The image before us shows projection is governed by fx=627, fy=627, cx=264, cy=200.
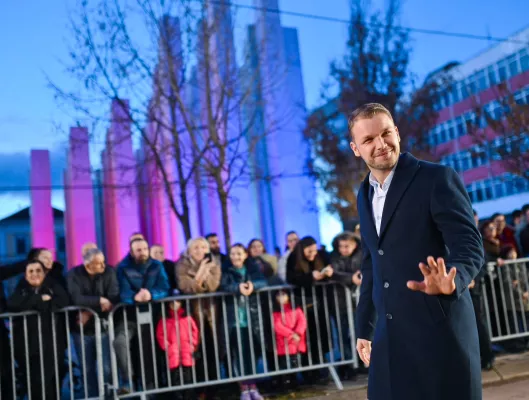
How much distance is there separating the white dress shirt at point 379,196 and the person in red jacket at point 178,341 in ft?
13.7

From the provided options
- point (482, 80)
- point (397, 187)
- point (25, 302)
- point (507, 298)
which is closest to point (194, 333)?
point (25, 302)

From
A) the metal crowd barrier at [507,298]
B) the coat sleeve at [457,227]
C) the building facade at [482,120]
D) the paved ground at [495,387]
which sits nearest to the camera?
the coat sleeve at [457,227]

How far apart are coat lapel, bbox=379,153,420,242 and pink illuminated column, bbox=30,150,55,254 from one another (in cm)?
1274

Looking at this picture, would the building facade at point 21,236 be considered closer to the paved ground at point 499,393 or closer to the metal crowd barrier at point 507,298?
the paved ground at point 499,393

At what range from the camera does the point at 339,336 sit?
6934 mm

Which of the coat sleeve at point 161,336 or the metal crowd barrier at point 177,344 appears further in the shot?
the coat sleeve at point 161,336

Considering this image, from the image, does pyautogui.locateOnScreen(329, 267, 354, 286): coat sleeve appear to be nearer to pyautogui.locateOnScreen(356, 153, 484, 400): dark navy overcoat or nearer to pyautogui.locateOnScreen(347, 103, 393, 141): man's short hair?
pyautogui.locateOnScreen(356, 153, 484, 400): dark navy overcoat

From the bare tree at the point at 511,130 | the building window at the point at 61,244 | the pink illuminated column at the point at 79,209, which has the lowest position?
the building window at the point at 61,244

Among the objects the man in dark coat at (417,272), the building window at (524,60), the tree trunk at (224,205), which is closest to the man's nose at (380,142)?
the man in dark coat at (417,272)

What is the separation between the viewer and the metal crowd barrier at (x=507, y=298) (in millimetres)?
7570

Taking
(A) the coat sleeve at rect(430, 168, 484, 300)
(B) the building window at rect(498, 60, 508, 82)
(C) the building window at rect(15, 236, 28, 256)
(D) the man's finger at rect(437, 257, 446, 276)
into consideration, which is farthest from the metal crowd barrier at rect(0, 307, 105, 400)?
(B) the building window at rect(498, 60, 508, 82)

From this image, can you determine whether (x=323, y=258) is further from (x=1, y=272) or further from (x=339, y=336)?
(x=1, y=272)

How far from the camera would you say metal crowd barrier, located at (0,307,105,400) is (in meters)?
6.07

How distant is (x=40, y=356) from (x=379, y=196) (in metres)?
4.62
